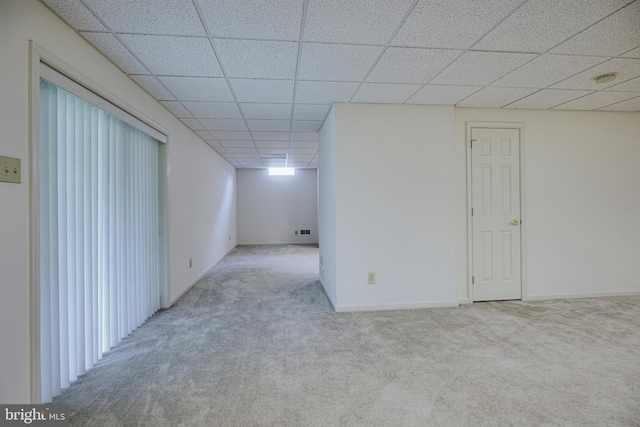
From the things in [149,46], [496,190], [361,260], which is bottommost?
[361,260]

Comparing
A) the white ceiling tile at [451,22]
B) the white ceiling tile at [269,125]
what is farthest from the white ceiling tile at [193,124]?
the white ceiling tile at [451,22]

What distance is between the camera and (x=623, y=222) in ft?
11.9

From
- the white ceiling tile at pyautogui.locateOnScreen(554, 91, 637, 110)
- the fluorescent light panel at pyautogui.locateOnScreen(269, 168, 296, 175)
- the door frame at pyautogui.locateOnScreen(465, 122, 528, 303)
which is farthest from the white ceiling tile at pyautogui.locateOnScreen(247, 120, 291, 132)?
the fluorescent light panel at pyautogui.locateOnScreen(269, 168, 296, 175)

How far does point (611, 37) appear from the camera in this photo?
197 centimetres

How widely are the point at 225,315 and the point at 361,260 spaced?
1606 millimetres

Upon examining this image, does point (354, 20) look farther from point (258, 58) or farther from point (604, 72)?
point (604, 72)

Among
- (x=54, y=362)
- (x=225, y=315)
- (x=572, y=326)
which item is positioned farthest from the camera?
(x=225, y=315)

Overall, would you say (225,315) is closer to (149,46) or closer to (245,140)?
(149,46)

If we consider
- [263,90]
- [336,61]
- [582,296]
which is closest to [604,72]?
[336,61]

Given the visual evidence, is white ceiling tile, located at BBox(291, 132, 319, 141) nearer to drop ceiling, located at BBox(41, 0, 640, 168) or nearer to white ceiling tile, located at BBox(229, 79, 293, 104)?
drop ceiling, located at BBox(41, 0, 640, 168)

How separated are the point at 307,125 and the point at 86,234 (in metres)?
2.85

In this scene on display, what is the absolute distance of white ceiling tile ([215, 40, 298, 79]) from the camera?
202 centimetres

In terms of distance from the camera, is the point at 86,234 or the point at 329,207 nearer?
the point at 86,234

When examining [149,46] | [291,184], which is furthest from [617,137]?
[291,184]
